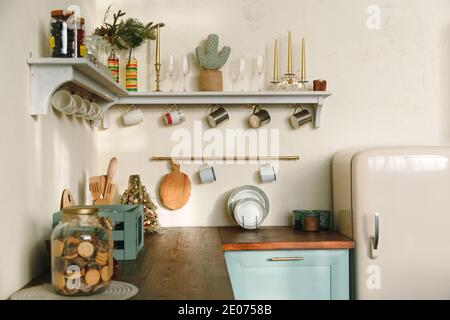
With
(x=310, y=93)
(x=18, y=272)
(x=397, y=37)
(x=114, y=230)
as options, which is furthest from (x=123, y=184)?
(x=397, y=37)

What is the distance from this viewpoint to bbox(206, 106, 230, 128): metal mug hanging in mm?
3031

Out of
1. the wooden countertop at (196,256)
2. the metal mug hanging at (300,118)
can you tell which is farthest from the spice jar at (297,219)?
the metal mug hanging at (300,118)

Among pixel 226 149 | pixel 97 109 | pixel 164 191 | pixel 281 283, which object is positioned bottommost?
pixel 281 283

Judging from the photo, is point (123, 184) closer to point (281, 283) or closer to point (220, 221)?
point (220, 221)

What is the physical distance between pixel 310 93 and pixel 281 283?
1041mm

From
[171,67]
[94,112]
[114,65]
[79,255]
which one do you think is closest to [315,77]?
[171,67]

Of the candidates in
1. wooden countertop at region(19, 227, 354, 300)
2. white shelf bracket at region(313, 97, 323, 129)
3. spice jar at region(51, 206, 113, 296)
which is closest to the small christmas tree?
wooden countertop at region(19, 227, 354, 300)

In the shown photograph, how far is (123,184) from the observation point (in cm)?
312

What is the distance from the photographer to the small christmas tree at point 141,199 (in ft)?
9.19

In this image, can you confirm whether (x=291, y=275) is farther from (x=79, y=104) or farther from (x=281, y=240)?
(x=79, y=104)

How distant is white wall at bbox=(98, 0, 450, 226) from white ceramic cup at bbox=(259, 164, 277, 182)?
7 centimetres

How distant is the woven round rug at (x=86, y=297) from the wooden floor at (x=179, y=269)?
4 centimetres

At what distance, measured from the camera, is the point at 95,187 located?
258cm

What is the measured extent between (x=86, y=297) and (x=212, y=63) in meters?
1.78
